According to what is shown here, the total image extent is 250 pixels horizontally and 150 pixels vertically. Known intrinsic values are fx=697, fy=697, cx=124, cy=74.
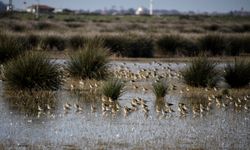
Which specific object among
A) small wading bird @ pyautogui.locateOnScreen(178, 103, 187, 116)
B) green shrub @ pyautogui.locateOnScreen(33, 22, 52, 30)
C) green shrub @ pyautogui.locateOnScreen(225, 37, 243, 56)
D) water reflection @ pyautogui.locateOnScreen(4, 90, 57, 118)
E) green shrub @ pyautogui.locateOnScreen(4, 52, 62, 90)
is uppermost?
green shrub @ pyautogui.locateOnScreen(4, 52, 62, 90)

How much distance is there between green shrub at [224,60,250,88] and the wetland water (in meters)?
4.02

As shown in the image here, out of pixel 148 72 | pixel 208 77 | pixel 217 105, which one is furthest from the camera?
pixel 148 72

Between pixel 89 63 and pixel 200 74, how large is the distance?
4.29 m

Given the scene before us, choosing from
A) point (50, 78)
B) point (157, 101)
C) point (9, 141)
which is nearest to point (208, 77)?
point (157, 101)

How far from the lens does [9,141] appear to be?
1540cm

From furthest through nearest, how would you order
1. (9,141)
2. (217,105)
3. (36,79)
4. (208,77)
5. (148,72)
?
1. (148,72)
2. (208,77)
3. (36,79)
4. (217,105)
5. (9,141)

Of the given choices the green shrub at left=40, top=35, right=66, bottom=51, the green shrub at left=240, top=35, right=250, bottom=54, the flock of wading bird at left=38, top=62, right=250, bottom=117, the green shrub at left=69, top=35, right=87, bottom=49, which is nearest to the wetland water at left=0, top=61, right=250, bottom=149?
the flock of wading bird at left=38, top=62, right=250, bottom=117

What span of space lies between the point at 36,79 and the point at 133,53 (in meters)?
19.3

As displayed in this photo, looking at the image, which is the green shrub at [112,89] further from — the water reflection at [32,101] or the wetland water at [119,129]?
the water reflection at [32,101]

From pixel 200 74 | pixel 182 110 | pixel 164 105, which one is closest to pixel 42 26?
pixel 200 74

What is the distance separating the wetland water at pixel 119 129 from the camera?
15.5 m

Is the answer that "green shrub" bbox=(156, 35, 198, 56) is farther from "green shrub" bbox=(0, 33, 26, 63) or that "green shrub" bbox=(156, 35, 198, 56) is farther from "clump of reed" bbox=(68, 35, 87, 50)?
"green shrub" bbox=(0, 33, 26, 63)

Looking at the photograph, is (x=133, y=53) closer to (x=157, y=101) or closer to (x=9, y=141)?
(x=157, y=101)

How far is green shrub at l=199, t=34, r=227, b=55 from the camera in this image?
43.6 meters
